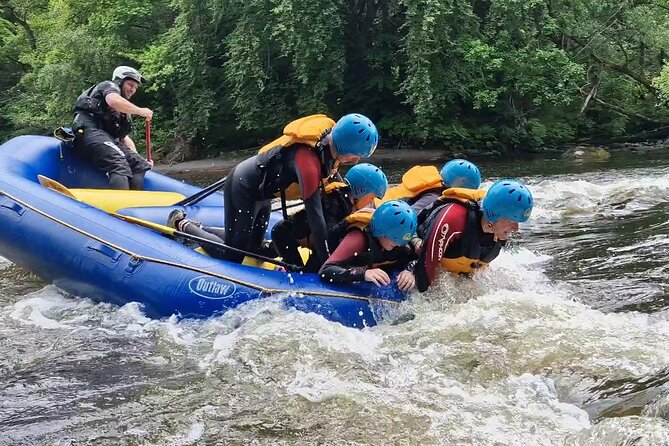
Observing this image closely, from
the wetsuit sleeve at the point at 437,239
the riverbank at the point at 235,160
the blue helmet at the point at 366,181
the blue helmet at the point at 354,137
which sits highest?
the blue helmet at the point at 354,137

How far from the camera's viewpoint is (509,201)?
4312 mm

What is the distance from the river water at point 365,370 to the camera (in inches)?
124

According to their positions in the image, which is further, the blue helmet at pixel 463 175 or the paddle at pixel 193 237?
the blue helmet at pixel 463 175

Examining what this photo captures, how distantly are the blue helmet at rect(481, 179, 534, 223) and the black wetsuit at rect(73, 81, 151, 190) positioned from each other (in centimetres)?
378

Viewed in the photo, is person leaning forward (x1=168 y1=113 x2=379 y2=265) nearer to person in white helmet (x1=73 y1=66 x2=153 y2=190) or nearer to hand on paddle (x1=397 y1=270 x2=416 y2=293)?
hand on paddle (x1=397 y1=270 x2=416 y2=293)

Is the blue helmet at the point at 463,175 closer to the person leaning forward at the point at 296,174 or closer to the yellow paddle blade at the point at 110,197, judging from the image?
the person leaning forward at the point at 296,174

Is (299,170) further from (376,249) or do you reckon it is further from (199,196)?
(199,196)

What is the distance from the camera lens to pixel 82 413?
11.3 feet

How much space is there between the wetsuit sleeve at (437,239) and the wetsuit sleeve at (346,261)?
38 cm

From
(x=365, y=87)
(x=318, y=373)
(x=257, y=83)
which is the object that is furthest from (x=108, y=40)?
(x=318, y=373)

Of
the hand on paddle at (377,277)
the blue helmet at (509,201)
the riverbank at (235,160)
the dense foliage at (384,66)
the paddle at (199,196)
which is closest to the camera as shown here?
the blue helmet at (509,201)

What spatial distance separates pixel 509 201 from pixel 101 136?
13.7ft

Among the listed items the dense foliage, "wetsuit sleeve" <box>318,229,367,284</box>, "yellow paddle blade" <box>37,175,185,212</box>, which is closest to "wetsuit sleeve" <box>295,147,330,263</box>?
"wetsuit sleeve" <box>318,229,367,284</box>

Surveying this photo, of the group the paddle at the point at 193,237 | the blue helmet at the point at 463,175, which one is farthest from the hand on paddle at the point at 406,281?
the blue helmet at the point at 463,175
